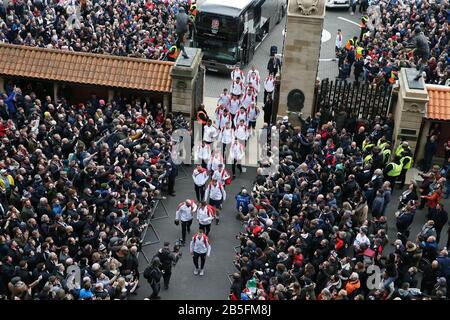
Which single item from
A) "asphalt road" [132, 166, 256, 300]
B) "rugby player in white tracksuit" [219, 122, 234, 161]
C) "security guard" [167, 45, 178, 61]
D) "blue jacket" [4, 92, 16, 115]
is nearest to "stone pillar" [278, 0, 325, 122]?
"rugby player in white tracksuit" [219, 122, 234, 161]

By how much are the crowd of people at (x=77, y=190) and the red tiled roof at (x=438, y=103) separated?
858 cm

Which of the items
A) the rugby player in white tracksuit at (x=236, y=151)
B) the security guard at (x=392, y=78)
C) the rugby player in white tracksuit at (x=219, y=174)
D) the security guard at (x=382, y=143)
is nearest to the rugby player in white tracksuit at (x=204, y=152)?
the rugby player in white tracksuit at (x=236, y=151)

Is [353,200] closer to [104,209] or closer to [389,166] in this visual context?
[389,166]

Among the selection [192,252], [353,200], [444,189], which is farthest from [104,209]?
[444,189]

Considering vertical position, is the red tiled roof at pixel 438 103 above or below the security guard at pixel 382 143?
above

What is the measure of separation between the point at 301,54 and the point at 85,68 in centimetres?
760

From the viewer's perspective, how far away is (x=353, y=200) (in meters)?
19.8

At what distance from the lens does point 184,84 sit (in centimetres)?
2422

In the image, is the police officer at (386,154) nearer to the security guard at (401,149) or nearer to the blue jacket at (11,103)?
the security guard at (401,149)

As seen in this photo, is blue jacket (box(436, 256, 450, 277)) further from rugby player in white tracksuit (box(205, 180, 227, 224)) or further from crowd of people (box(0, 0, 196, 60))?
crowd of people (box(0, 0, 196, 60))

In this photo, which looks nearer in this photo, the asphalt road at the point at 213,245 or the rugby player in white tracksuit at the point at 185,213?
the asphalt road at the point at 213,245

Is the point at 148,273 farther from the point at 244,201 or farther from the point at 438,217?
the point at 438,217

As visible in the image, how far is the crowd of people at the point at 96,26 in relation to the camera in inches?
1128

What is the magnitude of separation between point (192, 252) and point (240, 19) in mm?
15004
